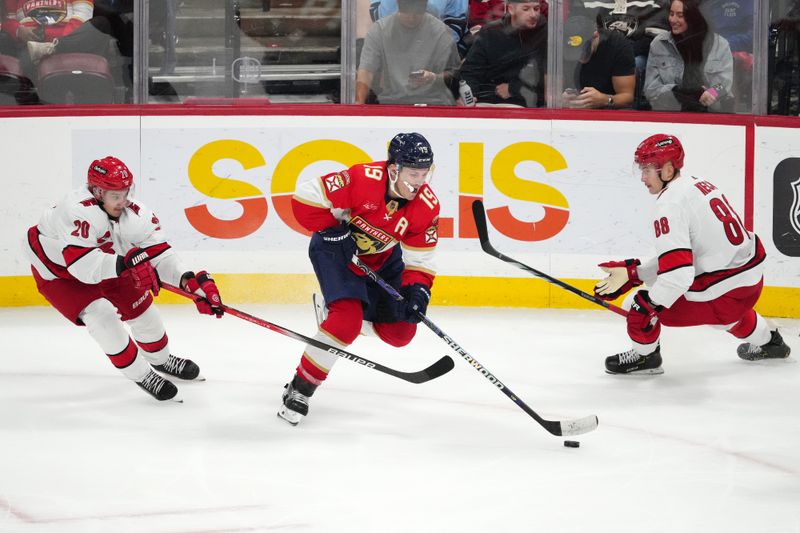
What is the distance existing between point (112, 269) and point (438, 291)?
2.37 metres

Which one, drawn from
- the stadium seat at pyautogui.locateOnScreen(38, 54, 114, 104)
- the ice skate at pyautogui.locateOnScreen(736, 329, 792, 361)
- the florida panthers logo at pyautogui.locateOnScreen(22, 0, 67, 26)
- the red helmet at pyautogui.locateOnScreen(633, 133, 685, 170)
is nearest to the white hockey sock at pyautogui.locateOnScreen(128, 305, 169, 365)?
the red helmet at pyautogui.locateOnScreen(633, 133, 685, 170)

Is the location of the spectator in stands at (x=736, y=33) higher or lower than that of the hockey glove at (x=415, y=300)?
higher

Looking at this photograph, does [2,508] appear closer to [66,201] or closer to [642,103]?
[66,201]

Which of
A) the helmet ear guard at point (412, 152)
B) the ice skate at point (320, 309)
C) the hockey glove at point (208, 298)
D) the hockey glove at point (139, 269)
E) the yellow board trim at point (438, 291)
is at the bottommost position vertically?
the yellow board trim at point (438, 291)

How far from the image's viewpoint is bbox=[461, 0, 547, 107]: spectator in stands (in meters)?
5.42

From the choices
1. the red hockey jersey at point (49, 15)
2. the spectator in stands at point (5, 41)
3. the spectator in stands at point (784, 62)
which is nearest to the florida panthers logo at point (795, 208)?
the spectator in stands at point (784, 62)

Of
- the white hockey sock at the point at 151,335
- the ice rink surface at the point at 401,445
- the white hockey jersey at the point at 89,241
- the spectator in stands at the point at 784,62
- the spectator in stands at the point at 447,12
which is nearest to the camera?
the ice rink surface at the point at 401,445

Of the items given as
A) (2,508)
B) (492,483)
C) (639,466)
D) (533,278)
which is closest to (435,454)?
(492,483)

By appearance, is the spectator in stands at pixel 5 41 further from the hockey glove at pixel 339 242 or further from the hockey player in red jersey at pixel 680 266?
the hockey player in red jersey at pixel 680 266

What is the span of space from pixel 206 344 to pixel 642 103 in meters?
2.62

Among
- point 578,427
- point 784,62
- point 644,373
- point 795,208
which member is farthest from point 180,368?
point 784,62

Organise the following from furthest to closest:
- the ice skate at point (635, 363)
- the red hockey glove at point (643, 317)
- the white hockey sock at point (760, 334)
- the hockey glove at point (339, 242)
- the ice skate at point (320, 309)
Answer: the white hockey sock at point (760, 334)
the ice skate at point (635, 363)
the red hockey glove at point (643, 317)
the ice skate at point (320, 309)
the hockey glove at point (339, 242)

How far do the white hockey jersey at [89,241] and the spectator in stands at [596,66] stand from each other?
2.64 m

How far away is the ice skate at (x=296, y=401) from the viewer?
3221 millimetres
